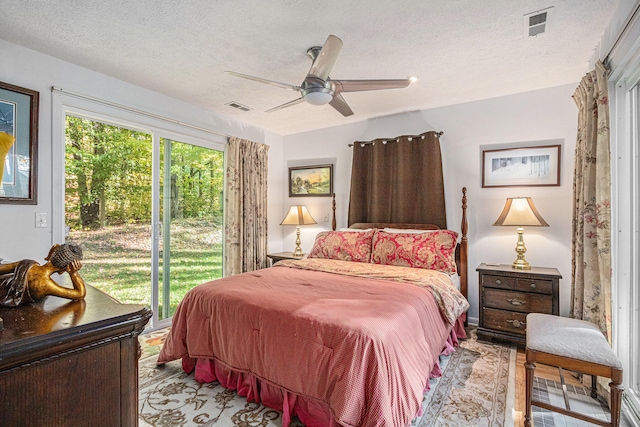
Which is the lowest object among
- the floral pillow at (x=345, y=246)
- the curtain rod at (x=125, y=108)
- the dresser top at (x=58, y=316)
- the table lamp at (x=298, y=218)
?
the floral pillow at (x=345, y=246)

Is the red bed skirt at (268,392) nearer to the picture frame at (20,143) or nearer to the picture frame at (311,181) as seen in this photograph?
the picture frame at (20,143)

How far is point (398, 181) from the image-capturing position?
3.75 meters

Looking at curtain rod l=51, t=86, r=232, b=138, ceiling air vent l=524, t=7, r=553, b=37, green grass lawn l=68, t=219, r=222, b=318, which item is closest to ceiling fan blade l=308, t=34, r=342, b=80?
ceiling air vent l=524, t=7, r=553, b=37

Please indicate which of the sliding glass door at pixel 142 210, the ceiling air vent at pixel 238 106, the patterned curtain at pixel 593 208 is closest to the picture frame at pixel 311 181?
the sliding glass door at pixel 142 210

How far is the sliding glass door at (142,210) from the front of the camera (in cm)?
290

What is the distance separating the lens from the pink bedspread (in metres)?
1.50

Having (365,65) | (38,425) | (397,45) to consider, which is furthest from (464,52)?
(38,425)

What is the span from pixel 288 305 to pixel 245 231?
2.33m

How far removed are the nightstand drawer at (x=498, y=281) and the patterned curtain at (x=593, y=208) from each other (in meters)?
0.44

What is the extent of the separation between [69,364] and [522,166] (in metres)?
3.68

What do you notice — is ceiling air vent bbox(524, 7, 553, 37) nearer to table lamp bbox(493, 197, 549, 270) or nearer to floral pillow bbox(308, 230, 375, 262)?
table lamp bbox(493, 197, 549, 270)

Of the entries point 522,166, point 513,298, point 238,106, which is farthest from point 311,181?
point 513,298

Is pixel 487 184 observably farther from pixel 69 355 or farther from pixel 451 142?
pixel 69 355

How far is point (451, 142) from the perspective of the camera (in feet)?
11.6
